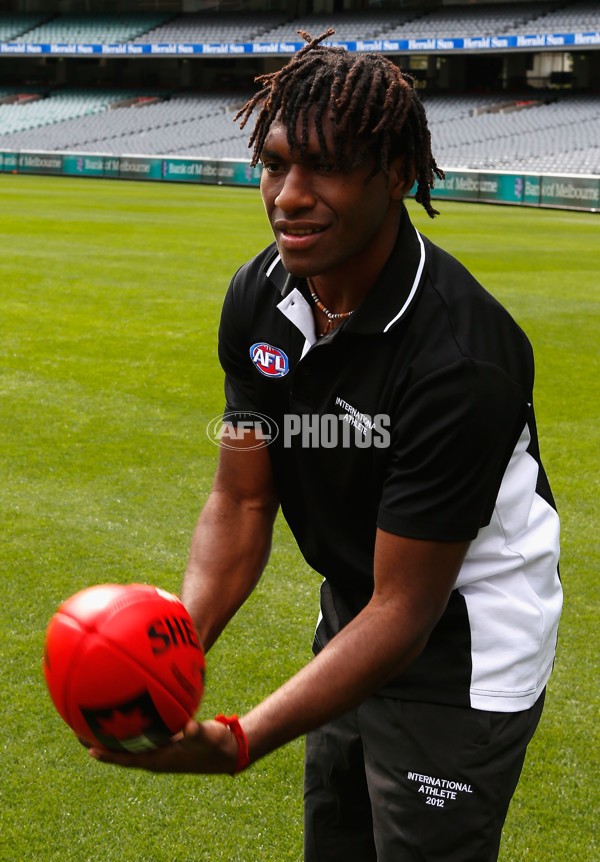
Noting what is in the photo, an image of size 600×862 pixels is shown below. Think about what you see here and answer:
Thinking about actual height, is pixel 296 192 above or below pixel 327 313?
above

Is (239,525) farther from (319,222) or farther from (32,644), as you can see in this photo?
(32,644)

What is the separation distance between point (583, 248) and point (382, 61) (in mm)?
19253

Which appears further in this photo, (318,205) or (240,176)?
(240,176)

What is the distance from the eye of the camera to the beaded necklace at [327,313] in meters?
2.18

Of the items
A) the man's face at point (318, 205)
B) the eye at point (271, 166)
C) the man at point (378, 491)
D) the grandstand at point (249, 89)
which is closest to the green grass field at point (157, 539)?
the man at point (378, 491)

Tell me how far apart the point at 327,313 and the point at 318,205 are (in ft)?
1.04

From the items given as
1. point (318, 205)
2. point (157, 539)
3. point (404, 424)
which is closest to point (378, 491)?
point (404, 424)

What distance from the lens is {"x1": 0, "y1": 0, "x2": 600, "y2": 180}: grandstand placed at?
137 ft

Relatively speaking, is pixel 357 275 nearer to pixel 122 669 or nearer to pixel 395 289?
pixel 395 289

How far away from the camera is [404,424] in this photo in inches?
77.0

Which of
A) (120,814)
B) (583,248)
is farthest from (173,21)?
(120,814)

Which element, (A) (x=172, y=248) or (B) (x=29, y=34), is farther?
(B) (x=29, y=34)

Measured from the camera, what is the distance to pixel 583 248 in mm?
20344

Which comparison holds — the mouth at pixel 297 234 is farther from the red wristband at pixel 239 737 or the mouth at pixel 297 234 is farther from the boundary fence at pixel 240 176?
the boundary fence at pixel 240 176
